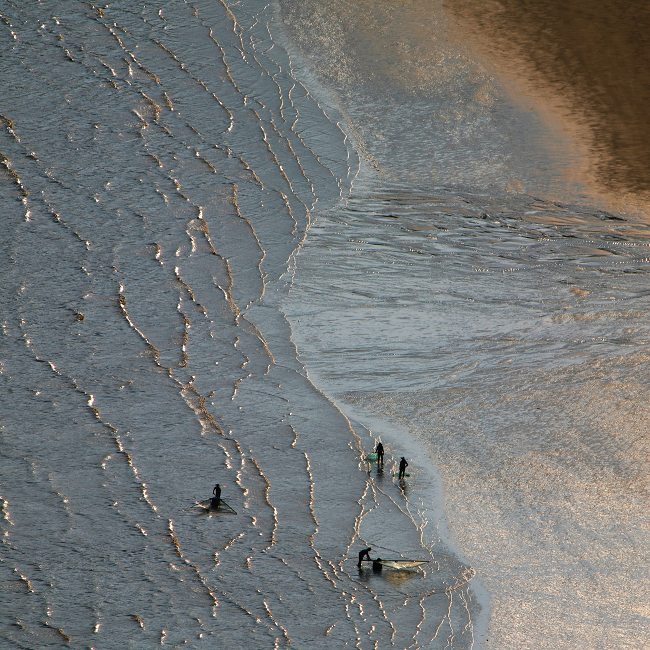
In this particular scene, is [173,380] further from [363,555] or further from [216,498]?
[363,555]

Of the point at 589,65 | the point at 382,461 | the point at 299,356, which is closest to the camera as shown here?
the point at 382,461

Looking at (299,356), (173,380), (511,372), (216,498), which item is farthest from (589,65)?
(216,498)

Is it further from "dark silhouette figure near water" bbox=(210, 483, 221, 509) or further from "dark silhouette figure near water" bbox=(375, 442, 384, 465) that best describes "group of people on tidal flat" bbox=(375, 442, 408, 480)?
"dark silhouette figure near water" bbox=(210, 483, 221, 509)

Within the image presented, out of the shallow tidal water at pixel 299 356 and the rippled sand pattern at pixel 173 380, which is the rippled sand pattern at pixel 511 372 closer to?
the shallow tidal water at pixel 299 356

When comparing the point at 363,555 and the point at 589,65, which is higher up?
the point at 589,65

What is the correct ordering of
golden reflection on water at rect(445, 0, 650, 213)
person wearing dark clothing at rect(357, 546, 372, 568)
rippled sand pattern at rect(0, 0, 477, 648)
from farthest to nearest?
1. golden reflection on water at rect(445, 0, 650, 213)
2. person wearing dark clothing at rect(357, 546, 372, 568)
3. rippled sand pattern at rect(0, 0, 477, 648)

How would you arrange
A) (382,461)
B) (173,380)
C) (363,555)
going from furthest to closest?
(173,380) < (382,461) < (363,555)

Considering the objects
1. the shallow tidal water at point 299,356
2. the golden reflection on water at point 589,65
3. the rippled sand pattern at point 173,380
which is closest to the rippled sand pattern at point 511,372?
the shallow tidal water at point 299,356

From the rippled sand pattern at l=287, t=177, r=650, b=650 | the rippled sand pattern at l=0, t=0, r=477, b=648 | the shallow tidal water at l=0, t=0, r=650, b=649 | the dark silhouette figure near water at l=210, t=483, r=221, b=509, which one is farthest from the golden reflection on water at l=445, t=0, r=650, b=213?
the dark silhouette figure near water at l=210, t=483, r=221, b=509

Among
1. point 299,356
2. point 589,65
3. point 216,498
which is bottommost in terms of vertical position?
point 216,498
